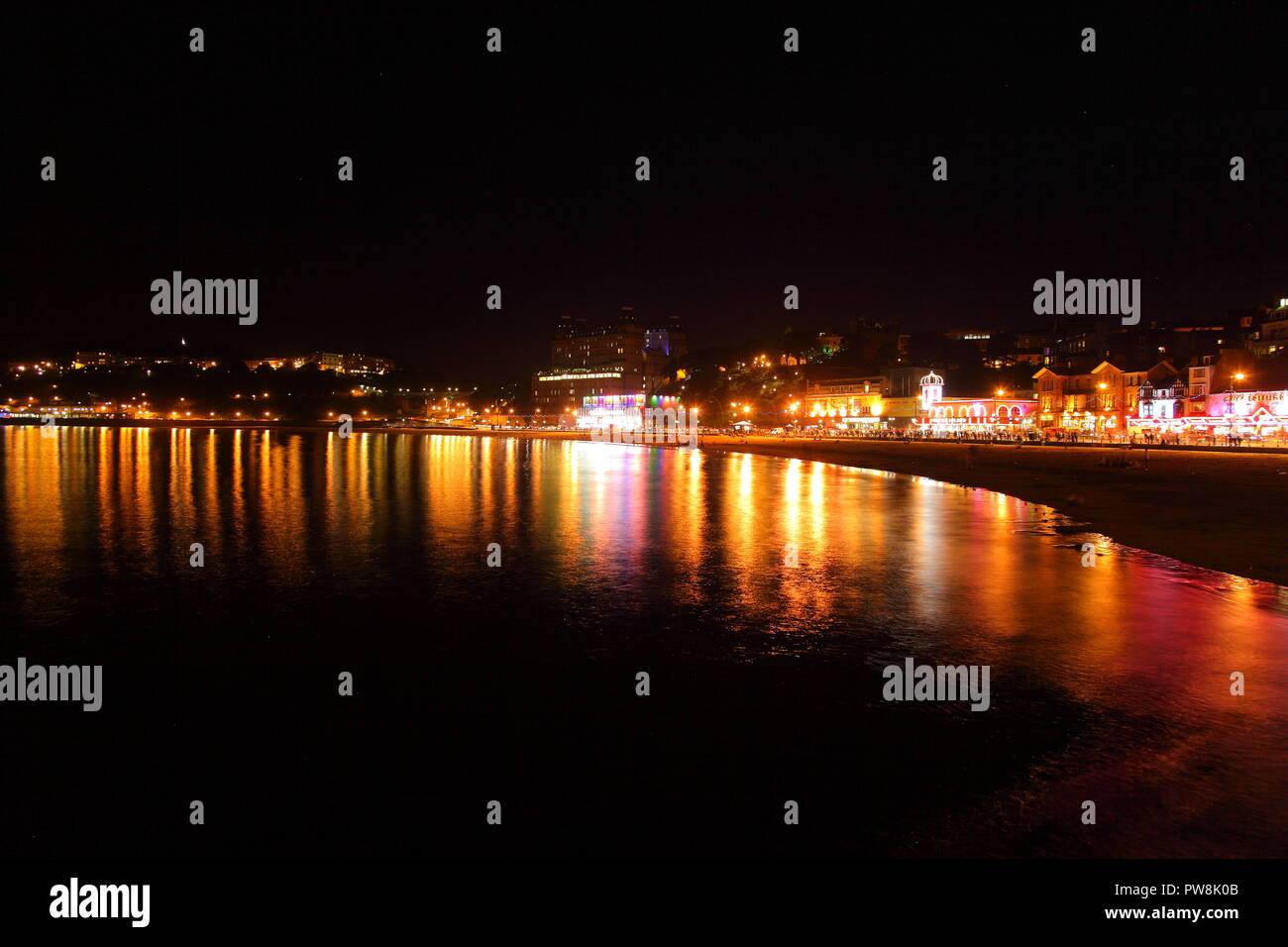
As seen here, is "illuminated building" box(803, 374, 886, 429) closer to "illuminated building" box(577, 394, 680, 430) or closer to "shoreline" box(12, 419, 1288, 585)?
"illuminated building" box(577, 394, 680, 430)

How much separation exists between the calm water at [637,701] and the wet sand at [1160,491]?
6.50 ft

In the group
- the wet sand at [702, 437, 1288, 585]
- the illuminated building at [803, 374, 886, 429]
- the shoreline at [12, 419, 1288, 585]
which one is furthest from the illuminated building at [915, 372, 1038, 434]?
the wet sand at [702, 437, 1288, 585]

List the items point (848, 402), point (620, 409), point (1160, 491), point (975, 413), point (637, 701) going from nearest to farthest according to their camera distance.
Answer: point (637, 701), point (1160, 491), point (975, 413), point (848, 402), point (620, 409)

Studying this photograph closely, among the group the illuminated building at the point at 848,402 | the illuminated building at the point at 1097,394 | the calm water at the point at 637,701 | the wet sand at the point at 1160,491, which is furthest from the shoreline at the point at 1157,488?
the illuminated building at the point at 848,402

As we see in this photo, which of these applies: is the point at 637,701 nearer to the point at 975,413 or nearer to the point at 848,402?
the point at 975,413

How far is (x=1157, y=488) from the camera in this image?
30094 mm

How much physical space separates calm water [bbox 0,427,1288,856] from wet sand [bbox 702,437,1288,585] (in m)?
1.98

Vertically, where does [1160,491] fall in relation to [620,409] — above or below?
below

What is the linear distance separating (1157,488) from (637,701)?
1156 inches

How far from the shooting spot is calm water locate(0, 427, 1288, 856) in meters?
5.94

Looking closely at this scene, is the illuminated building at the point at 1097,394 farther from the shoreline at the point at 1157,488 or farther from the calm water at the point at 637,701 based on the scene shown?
the calm water at the point at 637,701

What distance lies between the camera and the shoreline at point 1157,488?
17.6m

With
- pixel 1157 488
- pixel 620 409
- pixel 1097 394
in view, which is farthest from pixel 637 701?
pixel 620 409
